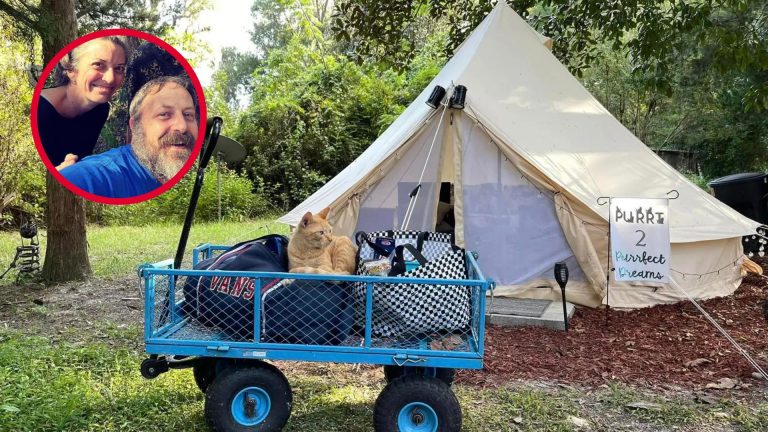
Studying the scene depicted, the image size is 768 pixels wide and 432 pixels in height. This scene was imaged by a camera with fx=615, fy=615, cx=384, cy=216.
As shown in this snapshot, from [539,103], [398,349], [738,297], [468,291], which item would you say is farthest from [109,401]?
[738,297]

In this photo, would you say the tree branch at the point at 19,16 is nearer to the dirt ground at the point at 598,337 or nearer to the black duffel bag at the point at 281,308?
the dirt ground at the point at 598,337

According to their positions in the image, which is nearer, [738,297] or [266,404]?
[266,404]

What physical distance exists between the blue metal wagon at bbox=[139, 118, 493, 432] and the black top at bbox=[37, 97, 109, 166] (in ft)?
3.25

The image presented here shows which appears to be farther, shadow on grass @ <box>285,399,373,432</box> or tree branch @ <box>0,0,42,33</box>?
tree branch @ <box>0,0,42,33</box>

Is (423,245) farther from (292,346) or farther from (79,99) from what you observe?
(79,99)

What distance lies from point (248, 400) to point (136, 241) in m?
8.84

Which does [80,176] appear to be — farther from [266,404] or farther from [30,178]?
[30,178]

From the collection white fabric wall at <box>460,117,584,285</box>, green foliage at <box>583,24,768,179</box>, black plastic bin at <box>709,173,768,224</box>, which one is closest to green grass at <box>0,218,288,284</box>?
white fabric wall at <box>460,117,584,285</box>

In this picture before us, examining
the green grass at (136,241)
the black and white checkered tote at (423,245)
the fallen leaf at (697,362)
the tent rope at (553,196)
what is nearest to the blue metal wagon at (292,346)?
the black and white checkered tote at (423,245)

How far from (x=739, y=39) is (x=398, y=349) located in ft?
21.9

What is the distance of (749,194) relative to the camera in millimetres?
9023

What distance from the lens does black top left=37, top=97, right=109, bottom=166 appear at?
1.79 m

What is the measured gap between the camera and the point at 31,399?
347 centimetres

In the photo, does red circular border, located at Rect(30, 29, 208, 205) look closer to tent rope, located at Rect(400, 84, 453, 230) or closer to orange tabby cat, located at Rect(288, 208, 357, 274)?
orange tabby cat, located at Rect(288, 208, 357, 274)
